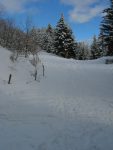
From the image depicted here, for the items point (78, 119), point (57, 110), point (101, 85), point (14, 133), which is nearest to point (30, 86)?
point (101, 85)

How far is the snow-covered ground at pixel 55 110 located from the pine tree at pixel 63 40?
89.1 feet

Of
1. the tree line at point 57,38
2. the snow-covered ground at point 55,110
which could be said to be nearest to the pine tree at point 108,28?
the tree line at point 57,38

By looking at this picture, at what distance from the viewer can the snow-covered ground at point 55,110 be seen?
10.2m

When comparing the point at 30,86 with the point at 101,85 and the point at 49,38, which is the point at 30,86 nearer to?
the point at 101,85

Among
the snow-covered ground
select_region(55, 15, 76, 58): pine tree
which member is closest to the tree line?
select_region(55, 15, 76, 58): pine tree

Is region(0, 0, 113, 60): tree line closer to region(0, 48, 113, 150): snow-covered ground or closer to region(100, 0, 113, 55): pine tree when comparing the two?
region(100, 0, 113, 55): pine tree

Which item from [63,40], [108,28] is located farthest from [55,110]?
[63,40]

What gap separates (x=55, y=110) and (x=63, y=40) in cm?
4123

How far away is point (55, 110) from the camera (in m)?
15.1

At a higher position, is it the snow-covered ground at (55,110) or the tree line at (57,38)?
the tree line at (57,38)

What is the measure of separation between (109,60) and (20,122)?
28202 mm

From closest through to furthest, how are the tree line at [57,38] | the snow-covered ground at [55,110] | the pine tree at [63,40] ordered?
the snow-covered ground at [55,110], the tree line at [57,38], the pine tree at [63,40]

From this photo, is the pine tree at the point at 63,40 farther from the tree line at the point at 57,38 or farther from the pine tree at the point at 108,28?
the pine tree at the point at 108,28

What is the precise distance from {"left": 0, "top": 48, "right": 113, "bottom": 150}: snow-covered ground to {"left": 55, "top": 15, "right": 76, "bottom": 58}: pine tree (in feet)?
89.1
